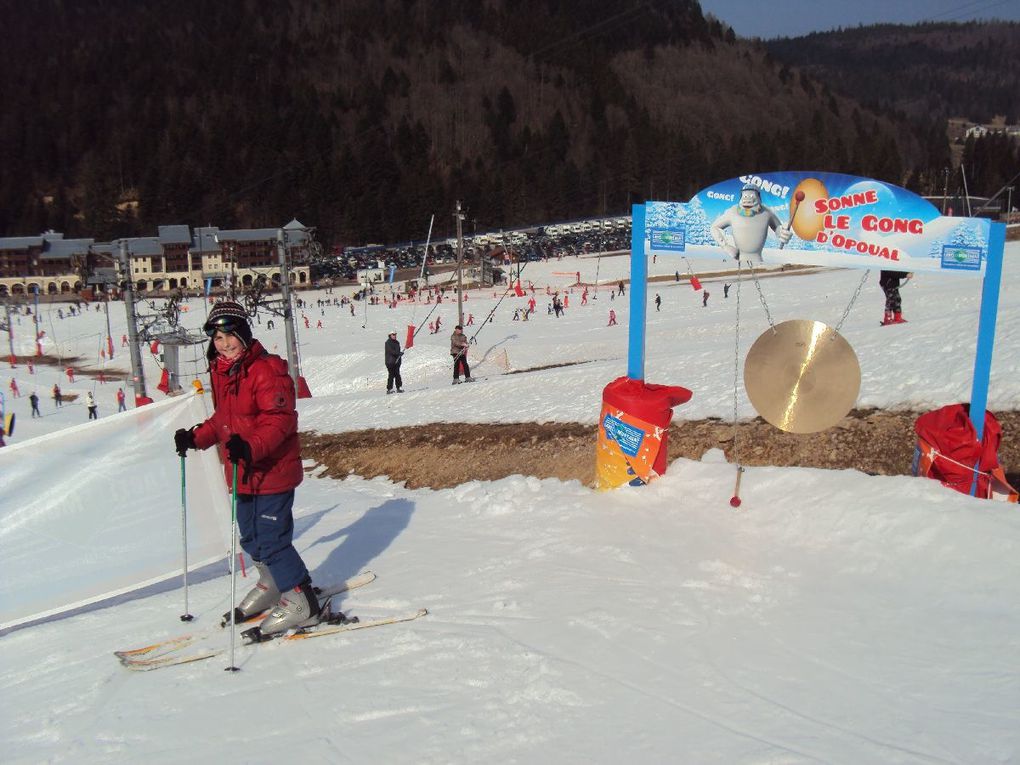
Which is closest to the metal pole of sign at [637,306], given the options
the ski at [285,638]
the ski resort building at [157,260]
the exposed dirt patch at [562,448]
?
the exposed dirt patch at [562,448]

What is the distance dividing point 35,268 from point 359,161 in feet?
154

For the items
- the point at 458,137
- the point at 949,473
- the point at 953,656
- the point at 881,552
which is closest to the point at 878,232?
the point at 949,473

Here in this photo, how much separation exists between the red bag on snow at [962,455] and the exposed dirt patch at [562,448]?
4.82 feet

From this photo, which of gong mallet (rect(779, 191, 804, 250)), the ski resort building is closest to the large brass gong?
gong mallet (rect(779, 191, 804, 250))

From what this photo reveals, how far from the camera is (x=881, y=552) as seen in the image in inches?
193

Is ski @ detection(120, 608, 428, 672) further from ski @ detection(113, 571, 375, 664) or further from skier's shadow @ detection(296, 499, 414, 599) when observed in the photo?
skier's shadow @ detection(296, 499, 414, 599)

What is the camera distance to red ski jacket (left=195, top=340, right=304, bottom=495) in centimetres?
407

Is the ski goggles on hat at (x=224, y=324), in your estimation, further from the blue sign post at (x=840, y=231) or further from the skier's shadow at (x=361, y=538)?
the blue sign post at (x=840, y=231)

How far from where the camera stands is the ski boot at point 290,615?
13.9ft

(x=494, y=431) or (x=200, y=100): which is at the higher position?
(x=200, y=100)

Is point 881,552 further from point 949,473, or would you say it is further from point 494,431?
point 494,431

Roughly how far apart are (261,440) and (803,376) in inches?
156

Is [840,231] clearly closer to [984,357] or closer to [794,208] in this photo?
[794,208]

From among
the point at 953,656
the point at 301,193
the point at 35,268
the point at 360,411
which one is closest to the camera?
the point at 953,656
